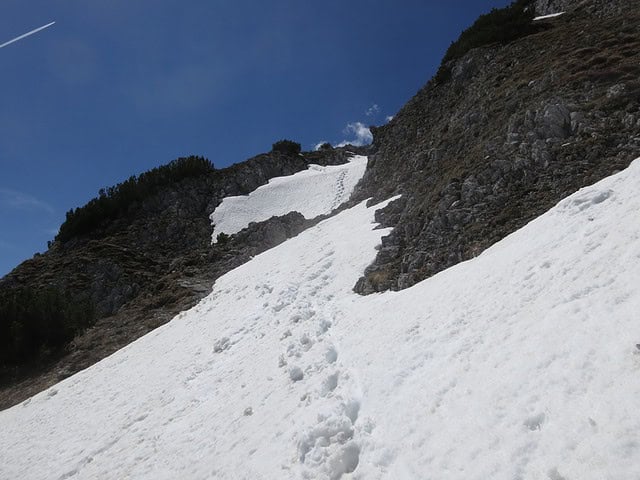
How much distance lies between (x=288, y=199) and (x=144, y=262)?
20706 mm

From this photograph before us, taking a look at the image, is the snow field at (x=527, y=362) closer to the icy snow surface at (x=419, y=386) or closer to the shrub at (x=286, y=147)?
the icy snow surface at (x=419, y=386)

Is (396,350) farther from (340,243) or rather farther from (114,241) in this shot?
(114,241)

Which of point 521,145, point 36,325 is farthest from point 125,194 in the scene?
point 521,145

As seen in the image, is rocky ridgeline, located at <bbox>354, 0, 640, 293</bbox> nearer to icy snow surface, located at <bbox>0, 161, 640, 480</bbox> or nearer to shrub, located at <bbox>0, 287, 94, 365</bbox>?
icy snow surface, located at <bbox>0, 161, 640, 480</bbox>

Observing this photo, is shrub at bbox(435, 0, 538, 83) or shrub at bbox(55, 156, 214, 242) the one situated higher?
shrub at bbox(55, 156, 214, 242)

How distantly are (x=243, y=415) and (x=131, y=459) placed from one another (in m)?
3.53

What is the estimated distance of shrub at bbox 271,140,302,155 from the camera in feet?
233

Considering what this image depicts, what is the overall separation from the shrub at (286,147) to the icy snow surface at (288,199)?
35.4 ft

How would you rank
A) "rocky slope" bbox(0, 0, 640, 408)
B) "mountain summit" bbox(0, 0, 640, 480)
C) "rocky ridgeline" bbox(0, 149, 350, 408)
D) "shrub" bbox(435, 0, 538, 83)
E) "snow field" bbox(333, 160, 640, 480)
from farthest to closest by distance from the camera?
"shrub" bbox(435, 0, 538, 83) → "rocky ridgeline" bbox(0, 149, 350, 408) → "rocky slope" bbox(0, 0, 640, 408) → "mountain summit" bbox(0, 0, 640, 480) → "snow field" bbox(333, 160, 640, 480)

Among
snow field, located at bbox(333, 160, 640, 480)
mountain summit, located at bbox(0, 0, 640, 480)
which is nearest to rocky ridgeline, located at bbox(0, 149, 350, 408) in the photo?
mountain summit, located at bbox(0, 0, 640, 480)

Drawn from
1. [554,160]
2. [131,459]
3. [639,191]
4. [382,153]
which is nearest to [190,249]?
[382,153]

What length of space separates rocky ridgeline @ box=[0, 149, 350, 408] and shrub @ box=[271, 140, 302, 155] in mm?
3547

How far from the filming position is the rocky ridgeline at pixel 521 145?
12789 mm

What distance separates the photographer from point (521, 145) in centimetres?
1516
